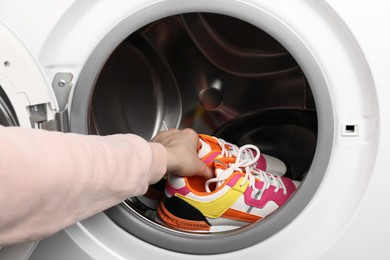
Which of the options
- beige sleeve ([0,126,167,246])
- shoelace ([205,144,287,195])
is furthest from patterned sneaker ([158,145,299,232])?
beige sleeve ([0,126,167,246])

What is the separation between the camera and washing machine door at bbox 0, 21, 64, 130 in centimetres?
70

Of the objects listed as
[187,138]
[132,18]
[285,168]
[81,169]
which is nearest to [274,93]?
[285,168]

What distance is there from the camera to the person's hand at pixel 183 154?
765mm

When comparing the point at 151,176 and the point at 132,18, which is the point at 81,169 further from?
the point at 132,18

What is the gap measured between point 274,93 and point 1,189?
776 mm

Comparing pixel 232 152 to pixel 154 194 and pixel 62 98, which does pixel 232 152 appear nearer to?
pixel 154 194

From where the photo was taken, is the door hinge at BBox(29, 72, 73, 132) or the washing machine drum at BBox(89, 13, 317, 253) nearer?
the door hinge at BBox(29, 72, 73, 132)

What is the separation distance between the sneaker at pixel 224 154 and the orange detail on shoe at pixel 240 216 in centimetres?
9

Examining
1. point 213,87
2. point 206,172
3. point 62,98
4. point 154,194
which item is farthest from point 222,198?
point 213,87

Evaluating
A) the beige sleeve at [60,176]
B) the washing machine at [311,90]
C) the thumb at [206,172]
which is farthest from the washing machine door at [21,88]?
the thumb at [206,172]

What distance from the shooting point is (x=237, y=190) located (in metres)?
0.83

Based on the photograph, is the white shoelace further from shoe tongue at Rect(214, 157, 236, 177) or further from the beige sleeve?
the beige sleeve

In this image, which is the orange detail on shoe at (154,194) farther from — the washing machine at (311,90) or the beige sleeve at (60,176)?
the beige sleeve at (60,176)

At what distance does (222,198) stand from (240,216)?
0.19 feet
